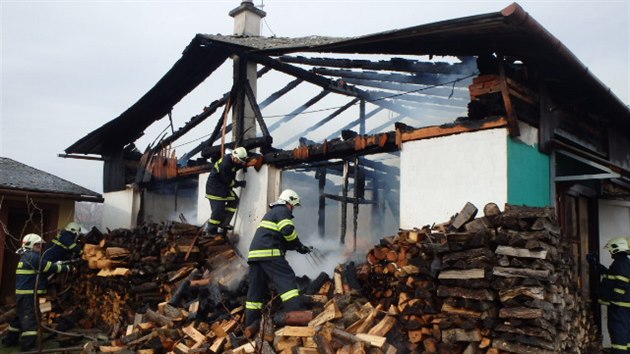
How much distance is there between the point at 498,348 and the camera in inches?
195

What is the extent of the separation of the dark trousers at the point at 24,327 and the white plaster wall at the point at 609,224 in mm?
10290

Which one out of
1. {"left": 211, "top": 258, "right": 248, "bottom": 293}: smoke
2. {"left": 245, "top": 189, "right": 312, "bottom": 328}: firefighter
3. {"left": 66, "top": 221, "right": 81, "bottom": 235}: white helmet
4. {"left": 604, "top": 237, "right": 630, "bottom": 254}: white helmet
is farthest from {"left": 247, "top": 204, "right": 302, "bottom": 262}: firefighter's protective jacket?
{"left": 66, "top": 221, "right": 81, "bottom": 235}: white helmet

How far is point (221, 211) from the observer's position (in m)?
9.21

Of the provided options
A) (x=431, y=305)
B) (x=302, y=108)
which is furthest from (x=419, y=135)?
(x=302, y=108)

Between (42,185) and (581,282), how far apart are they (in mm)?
13227

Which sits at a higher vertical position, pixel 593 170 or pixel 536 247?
pixel 593 170

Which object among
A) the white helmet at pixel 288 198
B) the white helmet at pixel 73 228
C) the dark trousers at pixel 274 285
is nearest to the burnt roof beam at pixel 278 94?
the white helmet at pixel 288 198

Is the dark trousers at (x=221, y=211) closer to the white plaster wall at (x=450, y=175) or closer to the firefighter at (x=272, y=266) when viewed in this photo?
the firefighter at (x=272, y=266)

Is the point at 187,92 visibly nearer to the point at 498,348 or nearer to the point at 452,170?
the point at 452,170

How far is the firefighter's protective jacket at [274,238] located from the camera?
6500 mm

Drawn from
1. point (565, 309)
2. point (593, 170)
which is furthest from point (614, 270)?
point (565, 309)

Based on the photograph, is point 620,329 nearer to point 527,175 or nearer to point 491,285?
point 527,175

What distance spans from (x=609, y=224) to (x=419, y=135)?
17.4 ft

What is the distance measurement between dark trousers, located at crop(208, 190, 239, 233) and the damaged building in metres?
0.30
